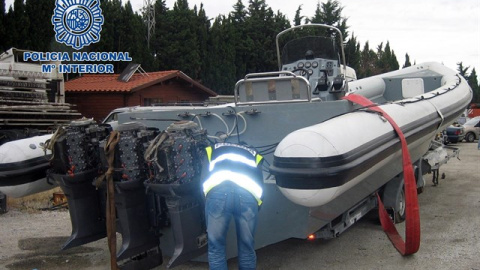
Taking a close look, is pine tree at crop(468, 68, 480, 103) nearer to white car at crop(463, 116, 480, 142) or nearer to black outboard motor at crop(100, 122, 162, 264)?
white car at crop(463, 116, 480, 142)

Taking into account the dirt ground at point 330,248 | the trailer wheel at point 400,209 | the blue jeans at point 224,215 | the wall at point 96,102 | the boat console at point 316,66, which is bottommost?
the dirt ground at point 330,248

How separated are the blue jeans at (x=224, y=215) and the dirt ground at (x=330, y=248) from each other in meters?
0.92

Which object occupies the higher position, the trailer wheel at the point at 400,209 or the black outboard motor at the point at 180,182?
the black outboard motor at the point at 180,182

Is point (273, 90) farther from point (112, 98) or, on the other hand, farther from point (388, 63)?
point (388, 63)

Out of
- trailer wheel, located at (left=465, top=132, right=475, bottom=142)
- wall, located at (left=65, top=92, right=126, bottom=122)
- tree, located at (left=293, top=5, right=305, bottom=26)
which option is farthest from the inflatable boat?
tree, located at (left=293, top=5, right=305, bottom=26)

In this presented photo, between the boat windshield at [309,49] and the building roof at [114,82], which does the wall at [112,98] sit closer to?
the building roof at [114,82]

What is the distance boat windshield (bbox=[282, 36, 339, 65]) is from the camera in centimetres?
715

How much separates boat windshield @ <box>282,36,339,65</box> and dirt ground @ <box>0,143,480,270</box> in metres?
2.37

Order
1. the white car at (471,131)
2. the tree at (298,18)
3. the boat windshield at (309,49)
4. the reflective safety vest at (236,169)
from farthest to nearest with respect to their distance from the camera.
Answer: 1. the tree at (298,18)
2. the white car at (471,131)
3. the boat windshield at (309,49)
4. the reflective safety vest at (236,169)

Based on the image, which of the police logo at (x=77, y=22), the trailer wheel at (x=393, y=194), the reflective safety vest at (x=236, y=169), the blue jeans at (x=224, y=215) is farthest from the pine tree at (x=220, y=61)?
the blue jeans at (x=224, y=215)

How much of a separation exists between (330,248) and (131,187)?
2399 millimetres

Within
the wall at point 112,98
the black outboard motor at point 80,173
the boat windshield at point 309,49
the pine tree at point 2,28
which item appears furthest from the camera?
the wall at point 112,98

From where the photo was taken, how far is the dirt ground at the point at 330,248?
4.93 metres

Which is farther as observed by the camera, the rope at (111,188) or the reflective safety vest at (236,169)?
the rope at (111,188)
